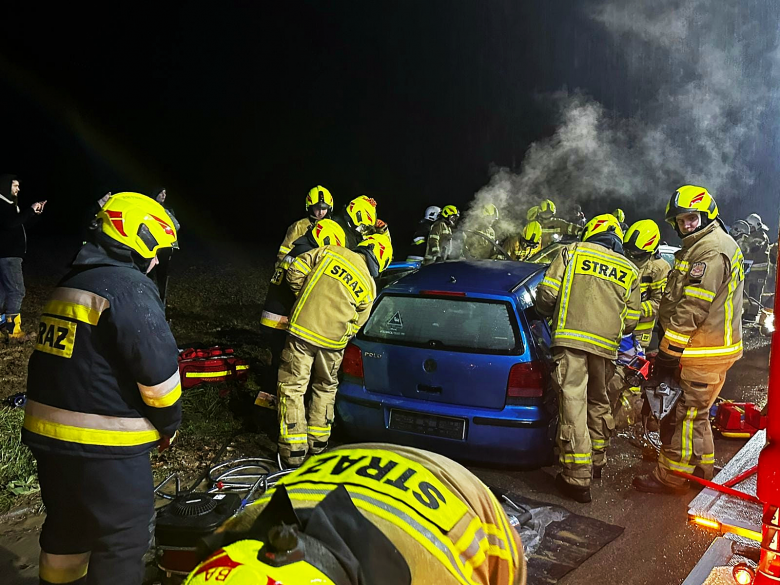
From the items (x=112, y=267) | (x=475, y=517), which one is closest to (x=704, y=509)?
(x=475, y=517)

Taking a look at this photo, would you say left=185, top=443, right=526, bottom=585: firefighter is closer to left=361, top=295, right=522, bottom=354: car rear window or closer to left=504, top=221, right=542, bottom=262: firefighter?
left=361, top=295, right=522, bottom=354: car rear window

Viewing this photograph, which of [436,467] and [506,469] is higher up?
[436,467]

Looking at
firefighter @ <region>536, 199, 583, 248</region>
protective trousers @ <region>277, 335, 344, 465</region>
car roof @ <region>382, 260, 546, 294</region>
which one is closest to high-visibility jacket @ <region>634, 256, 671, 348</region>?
car roof @ <region>382, 260, 546, 294</region>

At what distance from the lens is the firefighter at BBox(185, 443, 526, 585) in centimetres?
112

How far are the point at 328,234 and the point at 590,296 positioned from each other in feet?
7.64

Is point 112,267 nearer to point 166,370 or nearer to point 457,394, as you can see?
point 166,370

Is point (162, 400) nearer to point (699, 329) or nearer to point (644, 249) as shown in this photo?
point (699, 329)

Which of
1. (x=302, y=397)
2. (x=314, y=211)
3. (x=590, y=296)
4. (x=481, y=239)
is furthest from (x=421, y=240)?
(x=590, y=296)

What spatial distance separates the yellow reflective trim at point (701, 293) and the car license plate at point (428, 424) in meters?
2.01

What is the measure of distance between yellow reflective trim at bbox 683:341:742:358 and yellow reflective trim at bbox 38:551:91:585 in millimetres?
4241

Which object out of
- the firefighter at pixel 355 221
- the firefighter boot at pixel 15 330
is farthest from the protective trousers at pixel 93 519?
the firefighter boot at pixel 15 330

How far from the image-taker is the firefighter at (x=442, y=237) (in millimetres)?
10211

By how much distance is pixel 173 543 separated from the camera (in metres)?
2.67

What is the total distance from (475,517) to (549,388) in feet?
10.1
